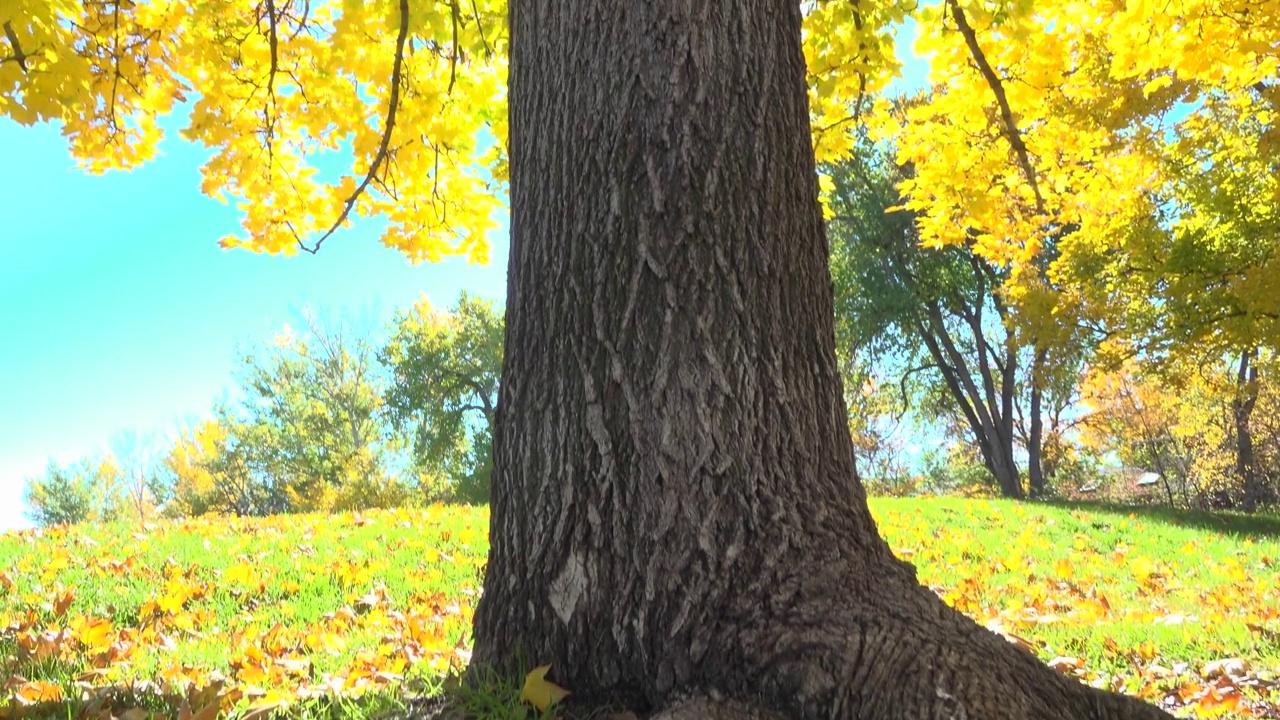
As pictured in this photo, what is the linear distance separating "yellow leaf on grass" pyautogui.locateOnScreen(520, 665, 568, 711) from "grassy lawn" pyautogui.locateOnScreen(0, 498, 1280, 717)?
482mm

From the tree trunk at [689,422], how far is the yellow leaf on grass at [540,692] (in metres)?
0.06

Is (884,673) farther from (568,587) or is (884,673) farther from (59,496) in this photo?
(59,496)

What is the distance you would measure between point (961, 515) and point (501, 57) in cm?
803

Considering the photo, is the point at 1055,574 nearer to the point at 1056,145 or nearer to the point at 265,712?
the point at 1056,145

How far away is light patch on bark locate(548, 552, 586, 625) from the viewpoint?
6.34 ft

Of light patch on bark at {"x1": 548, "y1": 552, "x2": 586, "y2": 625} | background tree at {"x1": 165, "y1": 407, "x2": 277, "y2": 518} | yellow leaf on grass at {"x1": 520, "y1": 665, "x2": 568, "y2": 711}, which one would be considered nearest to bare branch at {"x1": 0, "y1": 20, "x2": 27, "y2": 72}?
light patch on bark at {"x1": 548, "y1": 552, "x2": 586, "y2": 625}

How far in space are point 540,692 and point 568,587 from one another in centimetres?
24

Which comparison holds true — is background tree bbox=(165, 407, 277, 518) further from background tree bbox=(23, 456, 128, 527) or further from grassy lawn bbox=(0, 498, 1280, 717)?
grassy lawn bbox=(0, 498, 1280, 717)

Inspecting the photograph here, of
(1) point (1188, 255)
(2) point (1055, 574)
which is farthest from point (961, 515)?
(1) point (1188, 255)

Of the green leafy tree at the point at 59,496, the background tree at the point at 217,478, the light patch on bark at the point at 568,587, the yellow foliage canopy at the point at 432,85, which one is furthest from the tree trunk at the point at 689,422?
the green leafy tree at the point at 59,496

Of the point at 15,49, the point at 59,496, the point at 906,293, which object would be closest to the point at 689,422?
the point at 15,49

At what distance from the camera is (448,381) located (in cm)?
3048

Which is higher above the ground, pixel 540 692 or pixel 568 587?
pixel 568 587

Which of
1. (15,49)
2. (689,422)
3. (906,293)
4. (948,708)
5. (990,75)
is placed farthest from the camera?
(906,293)
